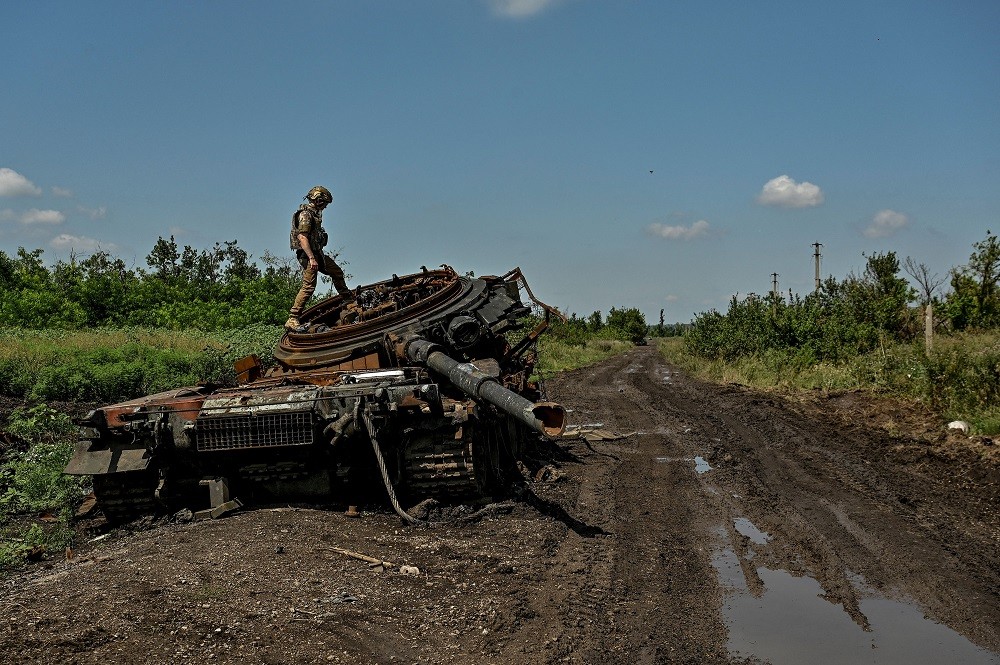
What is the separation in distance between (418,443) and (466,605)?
6.50 feet

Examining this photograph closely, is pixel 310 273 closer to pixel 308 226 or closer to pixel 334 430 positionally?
pixel 308 226

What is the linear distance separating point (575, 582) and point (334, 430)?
2290 mm

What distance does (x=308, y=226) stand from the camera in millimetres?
9352

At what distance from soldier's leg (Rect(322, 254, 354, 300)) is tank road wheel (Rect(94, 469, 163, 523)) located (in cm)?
313

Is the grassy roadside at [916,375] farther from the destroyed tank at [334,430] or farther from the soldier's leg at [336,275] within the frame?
the soldier's leg at [336,275]

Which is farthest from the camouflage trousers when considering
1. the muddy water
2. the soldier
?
the muddy water

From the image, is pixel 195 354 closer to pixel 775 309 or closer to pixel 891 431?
pixel 891 431

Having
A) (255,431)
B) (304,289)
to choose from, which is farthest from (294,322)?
(255,431)

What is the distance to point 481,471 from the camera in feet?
24.5

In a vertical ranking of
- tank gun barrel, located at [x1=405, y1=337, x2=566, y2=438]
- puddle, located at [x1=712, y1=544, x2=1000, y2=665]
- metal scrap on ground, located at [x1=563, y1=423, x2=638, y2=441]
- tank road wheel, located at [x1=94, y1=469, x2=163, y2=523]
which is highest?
tank gun barrel, located at [x1=405, y1=337, x2=566, y2=438]

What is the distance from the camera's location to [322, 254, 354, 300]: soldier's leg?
9.73m

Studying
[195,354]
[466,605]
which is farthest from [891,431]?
[195,354]

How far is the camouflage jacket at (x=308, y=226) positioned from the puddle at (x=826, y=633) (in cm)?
574

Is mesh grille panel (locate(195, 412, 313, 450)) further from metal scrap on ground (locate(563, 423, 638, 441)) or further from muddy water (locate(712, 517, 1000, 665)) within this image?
metal scrap on ground (locate(563, 423, 638, 441))
